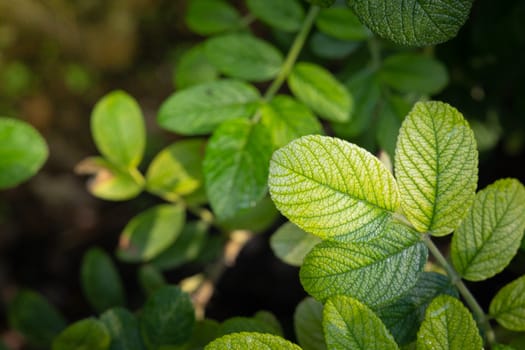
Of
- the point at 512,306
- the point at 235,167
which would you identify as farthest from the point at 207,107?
the point at 512,306

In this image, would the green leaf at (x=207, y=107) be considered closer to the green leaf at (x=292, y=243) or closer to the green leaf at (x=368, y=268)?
the green leaf at (x=292, y=243)

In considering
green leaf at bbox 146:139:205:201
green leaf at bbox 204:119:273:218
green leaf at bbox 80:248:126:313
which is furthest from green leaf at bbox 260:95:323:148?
green leaf at bbox 80:248:126:313

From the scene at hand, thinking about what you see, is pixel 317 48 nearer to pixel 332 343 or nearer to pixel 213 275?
pixel 213 275

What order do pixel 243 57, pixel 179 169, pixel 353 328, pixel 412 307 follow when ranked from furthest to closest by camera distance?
pixel 179 169 → pixel 243 57 → pixel 412 307 → pixel 353 328

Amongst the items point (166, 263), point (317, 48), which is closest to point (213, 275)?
point (166, 263)

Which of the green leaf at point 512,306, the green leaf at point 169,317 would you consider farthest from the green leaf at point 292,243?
the green leaf at point 512,306

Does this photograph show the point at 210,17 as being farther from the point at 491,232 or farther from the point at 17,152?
the point at 491,232
